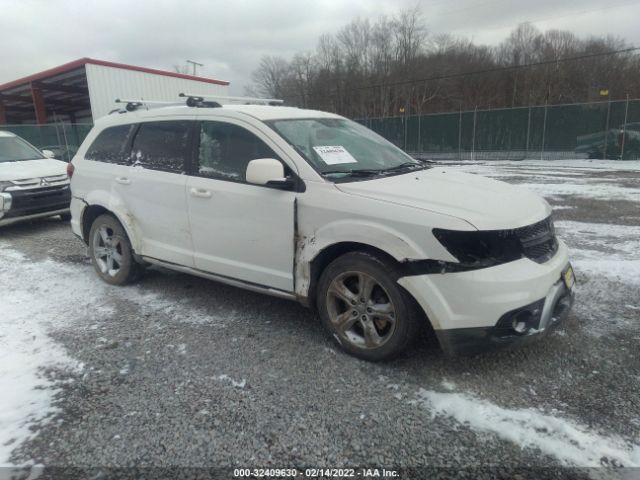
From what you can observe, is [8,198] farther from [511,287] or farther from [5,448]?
[511,287]

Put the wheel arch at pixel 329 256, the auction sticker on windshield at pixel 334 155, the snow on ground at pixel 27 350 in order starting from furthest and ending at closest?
the auction sticker on windshield at pixel 334 155 → the wheel arch at pixel 329 256 → the snow on ground at pixel 27 350

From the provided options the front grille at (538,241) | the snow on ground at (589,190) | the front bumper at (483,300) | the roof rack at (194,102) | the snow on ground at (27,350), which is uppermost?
the roof rack at (194,102)

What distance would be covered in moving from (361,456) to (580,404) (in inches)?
54.3

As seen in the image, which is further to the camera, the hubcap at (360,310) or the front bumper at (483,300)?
the hubcap at (360,310)

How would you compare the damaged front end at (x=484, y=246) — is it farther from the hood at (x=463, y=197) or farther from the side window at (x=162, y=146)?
the side window at (x=162, y=146)

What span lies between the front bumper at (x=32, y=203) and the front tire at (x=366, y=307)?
6594 mm

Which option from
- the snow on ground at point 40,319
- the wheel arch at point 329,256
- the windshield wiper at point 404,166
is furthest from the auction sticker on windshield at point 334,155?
the snow on ground at point 40,319

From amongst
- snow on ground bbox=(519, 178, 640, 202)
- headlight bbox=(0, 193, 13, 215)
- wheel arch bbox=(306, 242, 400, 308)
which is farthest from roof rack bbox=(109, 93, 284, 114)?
snow on ground bbox=(519, 178, 640, 202)

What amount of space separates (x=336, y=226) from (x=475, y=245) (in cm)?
93

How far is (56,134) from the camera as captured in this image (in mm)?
18969

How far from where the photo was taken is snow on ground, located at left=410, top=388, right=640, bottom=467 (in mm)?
2307

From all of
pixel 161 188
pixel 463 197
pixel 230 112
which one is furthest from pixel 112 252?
pixel 463 197

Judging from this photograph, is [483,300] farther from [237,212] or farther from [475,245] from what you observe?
[237,212]

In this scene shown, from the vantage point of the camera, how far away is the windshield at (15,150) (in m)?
8.66
